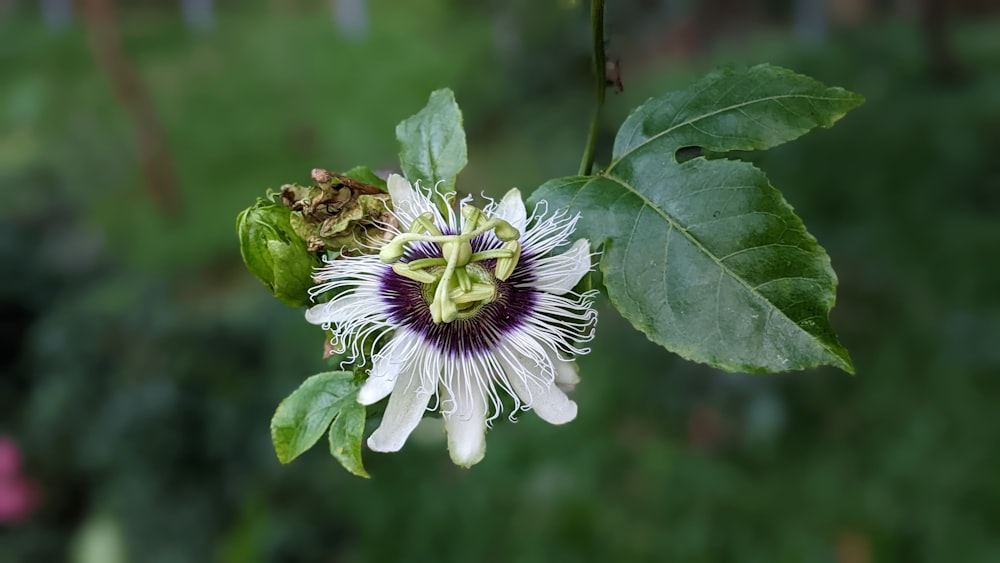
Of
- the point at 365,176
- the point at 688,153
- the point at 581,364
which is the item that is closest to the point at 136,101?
the point at 581,364

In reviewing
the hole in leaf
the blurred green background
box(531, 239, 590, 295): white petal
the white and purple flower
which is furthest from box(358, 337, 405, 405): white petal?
the blurred green background

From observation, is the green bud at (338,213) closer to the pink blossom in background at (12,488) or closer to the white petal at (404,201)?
the white petal at (404,201)

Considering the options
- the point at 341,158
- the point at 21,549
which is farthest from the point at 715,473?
the point at 21,549

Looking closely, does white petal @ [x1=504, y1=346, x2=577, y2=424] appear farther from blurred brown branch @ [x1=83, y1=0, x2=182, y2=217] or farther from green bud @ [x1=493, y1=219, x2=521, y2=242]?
blurred brown branch @ [x1=83, y1=0, x2=182, y2=217]

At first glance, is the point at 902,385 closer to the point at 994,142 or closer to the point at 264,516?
the point at 994,142

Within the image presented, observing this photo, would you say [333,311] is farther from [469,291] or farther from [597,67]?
[597,67]

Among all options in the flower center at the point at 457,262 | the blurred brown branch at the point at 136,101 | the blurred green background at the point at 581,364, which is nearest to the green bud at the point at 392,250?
the flower center at the point at 457,262

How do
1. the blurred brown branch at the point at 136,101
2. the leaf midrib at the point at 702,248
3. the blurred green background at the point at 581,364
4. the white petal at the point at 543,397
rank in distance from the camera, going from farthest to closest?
the blurred brown branch at the point at 136,101, the blurred green background at the point at 581,364, the white petal at the point at 543,397, the leaf midrib at the point at 702,248
